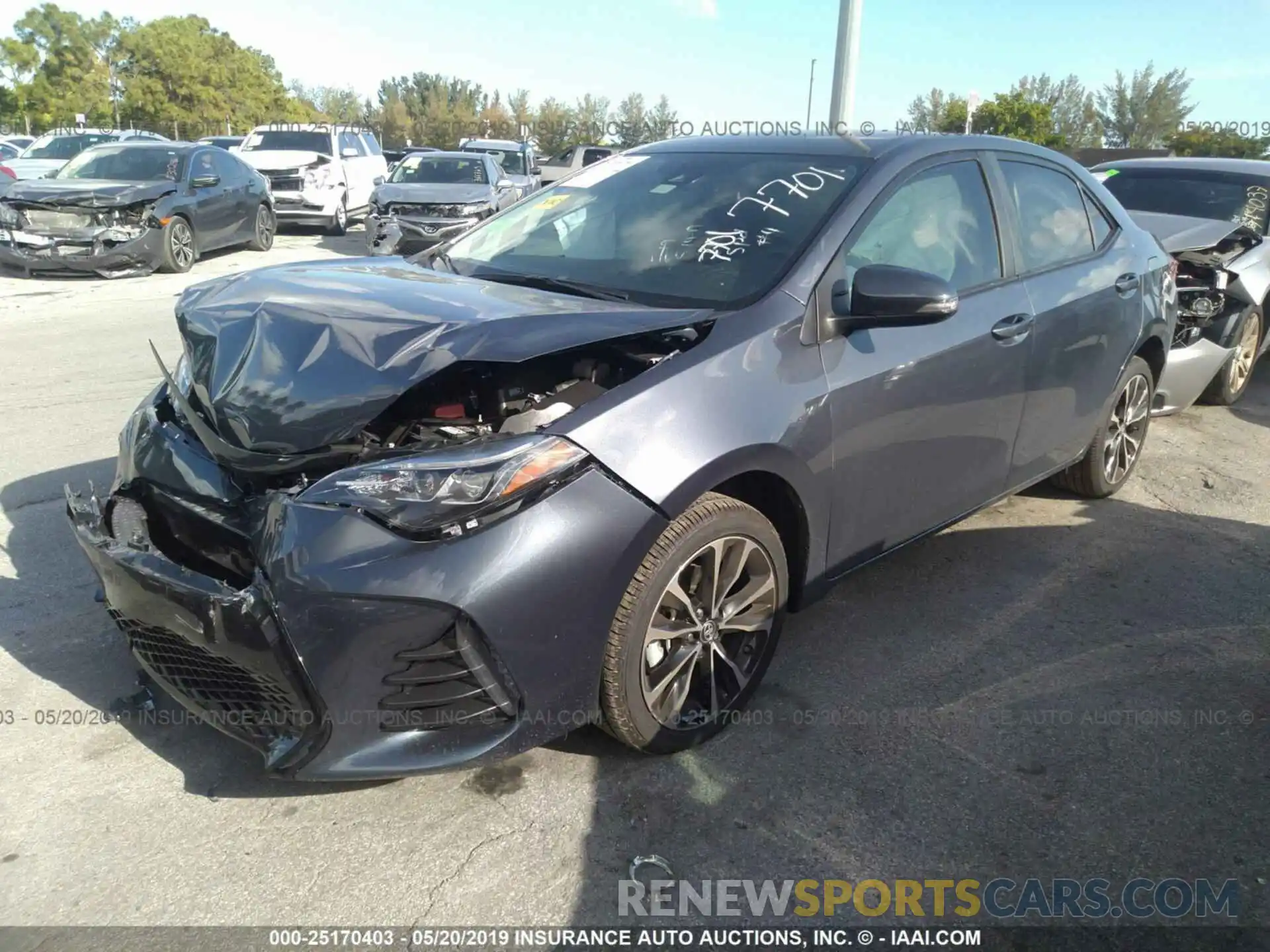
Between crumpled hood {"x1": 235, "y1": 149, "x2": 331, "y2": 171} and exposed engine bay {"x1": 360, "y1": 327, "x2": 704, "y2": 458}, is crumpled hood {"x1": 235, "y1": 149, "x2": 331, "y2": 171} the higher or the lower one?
the lower one

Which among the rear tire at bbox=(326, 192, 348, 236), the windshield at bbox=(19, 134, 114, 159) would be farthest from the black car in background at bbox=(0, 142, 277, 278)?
the windshield at bbox=(19, 134, 114, 159)

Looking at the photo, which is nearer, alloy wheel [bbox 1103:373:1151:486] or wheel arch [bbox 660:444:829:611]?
wheel arch [bbox 660:444:829:611]

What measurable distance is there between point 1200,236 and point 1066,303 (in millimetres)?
3199

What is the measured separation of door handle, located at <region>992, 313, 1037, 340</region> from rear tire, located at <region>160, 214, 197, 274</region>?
35.2ft

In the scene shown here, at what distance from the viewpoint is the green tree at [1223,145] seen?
31453mm

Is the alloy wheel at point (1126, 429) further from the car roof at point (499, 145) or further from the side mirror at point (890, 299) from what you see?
the car roof at point (499, 145)

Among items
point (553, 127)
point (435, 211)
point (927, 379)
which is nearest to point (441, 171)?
point (435, 211)

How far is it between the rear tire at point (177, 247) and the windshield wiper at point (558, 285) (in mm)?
9630

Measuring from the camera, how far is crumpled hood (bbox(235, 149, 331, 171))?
16688mm

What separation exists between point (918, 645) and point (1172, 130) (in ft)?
169

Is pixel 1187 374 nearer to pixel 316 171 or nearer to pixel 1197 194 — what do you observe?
pixel 1197 194

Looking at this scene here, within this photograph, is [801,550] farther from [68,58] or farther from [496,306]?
[68,58]

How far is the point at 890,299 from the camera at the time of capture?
9.86 feet

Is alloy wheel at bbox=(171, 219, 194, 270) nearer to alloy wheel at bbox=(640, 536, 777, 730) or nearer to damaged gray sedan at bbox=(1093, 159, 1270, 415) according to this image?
damaged gray sedan at bbox=(1093, 159, 1270, 415)
